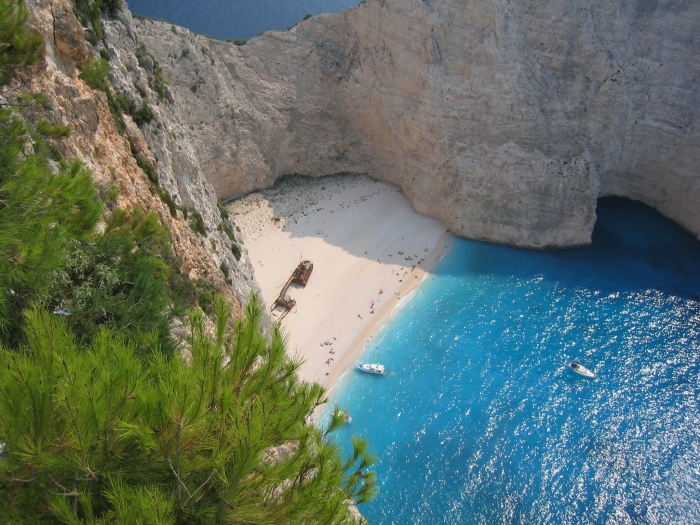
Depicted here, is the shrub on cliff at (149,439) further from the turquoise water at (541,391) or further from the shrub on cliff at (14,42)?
the turquoise water at (541,391)

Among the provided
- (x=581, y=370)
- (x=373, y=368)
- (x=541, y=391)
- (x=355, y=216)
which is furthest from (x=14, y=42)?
(x=355, y=216)

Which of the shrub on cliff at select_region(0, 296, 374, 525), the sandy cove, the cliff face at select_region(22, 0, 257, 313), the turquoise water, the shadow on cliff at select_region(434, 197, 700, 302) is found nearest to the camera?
the shrub on cliff at select_region(0, 296, 374, 525)

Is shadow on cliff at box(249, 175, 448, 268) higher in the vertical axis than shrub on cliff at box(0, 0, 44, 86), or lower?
lower

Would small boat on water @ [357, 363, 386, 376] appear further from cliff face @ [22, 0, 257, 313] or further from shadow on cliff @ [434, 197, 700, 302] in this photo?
cliff face @ [22, 0, 257, 313]

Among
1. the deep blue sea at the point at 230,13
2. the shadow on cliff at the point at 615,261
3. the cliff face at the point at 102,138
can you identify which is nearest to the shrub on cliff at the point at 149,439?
the cliff face at the point at 102,138

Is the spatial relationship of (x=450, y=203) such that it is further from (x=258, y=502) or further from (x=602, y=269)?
(x=258, y=502)

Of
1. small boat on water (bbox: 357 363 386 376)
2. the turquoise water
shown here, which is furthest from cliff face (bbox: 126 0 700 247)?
small boat on water (bbox: 357 363 386 376)

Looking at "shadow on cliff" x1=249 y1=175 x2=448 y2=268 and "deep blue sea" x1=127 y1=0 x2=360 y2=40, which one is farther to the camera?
"deep blue sea" x1=127 y1=0 x2=360 y2=40
